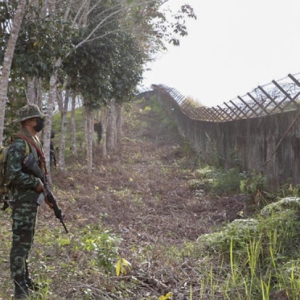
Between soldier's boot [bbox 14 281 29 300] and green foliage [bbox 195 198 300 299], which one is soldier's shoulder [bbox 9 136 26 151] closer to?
soldier's boot [bbox 14 281 29 300]

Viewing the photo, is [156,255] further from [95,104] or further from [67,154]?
[67,154]

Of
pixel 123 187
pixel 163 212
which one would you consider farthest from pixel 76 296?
pixel 123 187

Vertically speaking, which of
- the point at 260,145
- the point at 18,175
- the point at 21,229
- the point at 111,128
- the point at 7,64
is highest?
the point at 111,128

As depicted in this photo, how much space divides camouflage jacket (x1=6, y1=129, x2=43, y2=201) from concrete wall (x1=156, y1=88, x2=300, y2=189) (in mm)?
6316

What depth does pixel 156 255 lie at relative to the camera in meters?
5.62

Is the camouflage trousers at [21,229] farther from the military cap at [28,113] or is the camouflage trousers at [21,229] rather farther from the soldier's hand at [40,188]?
the military cap at [28,113]

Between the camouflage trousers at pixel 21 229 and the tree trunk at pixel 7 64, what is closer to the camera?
the camouflage trousers at pixel 21 229

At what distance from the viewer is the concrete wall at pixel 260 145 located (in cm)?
929

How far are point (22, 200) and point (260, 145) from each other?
839cm

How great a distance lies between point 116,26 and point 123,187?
5.36 meters

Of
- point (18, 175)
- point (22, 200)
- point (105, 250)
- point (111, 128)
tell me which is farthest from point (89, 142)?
point (18, 175)

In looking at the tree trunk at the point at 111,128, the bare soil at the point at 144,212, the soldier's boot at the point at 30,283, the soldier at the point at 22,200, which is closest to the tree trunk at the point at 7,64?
the bare soil at the point at 144,212

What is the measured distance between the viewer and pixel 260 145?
37.6ft

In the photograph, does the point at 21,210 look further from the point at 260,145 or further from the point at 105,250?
the point at 260,145
